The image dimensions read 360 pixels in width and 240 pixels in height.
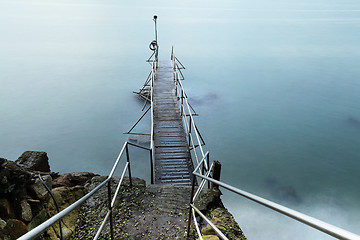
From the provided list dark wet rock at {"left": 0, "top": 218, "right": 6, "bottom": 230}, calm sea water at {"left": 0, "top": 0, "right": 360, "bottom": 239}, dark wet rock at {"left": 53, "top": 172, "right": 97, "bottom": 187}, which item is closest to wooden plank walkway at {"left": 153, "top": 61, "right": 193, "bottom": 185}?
dark wet rock at {"left": 53, "top": 172, "right": 97, "bottom": 187}

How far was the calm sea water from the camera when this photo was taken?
14.6 m

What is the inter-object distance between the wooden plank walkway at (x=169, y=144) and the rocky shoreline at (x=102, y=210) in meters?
2.30

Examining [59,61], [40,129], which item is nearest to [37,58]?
[59,61]

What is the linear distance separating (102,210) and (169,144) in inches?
173

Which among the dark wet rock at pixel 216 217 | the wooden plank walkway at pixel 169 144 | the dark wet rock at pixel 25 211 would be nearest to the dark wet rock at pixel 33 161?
the dark wet rock at pixel 25 211

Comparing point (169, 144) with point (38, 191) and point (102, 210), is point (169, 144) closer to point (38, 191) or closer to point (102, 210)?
point (102, 210)

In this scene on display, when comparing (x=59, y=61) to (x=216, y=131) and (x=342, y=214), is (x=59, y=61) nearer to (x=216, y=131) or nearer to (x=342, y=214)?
(x=216, y=131)

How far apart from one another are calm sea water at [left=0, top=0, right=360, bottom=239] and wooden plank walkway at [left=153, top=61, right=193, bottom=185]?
16.8ft

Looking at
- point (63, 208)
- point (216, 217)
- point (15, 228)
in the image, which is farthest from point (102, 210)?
point (216, 217)

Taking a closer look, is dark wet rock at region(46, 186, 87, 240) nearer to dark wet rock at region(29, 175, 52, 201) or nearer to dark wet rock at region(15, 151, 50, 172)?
dark wet rock at region(29, 175, 52, 201)

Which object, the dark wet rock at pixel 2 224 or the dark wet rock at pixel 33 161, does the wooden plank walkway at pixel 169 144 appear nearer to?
the dark wet rock at pixel 33 161

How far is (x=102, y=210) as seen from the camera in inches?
157

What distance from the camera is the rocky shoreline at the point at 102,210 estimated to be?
3.19 metres

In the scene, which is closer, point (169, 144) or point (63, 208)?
point (63, 208)
